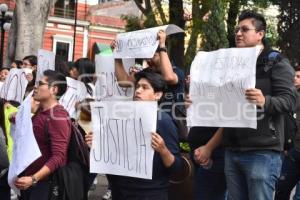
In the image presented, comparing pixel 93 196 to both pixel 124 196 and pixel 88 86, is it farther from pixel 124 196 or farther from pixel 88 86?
pixel 124 196

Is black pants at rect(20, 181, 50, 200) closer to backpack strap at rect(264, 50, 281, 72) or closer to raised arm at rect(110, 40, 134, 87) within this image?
raised arm at rect(110, 40, 134, 87)

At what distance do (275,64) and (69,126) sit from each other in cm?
141

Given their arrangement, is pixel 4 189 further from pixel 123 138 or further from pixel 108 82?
pixel 123 138

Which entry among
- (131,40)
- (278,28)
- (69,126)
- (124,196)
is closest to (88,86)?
(131,40)

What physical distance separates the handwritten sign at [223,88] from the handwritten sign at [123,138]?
0.48 metres

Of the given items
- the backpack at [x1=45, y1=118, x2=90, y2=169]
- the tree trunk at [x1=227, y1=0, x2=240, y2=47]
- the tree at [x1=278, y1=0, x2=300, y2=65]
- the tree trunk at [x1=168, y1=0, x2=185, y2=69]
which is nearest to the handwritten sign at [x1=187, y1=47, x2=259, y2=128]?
the backpack at [x1=45, y1=118, x2=90, y2=169]

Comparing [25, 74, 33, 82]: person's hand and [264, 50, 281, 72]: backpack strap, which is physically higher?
[264, 50, 281, 72]: backpack strap

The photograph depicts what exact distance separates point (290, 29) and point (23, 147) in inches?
1003

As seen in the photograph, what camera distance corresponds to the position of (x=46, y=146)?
3.91 meters

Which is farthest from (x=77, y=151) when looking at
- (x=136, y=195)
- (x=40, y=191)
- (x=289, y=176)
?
(x=289, y=176)

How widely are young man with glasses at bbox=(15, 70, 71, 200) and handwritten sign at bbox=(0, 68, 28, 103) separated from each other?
160cm

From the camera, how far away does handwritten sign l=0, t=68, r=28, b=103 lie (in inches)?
223

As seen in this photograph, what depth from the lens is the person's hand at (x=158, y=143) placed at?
11.1ft

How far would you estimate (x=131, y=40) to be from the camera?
444 centimetres
